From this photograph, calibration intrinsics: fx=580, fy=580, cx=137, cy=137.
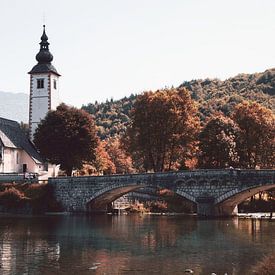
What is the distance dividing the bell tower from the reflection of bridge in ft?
56.7

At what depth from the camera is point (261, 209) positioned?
6938 centimetres

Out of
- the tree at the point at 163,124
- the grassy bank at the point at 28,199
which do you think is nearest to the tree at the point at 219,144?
the tree at the point at 163,124

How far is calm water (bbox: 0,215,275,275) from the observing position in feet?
90.5

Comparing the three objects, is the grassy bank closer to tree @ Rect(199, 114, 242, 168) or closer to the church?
the church

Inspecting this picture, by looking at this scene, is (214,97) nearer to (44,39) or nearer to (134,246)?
(44,39)

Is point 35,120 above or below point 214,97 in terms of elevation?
below

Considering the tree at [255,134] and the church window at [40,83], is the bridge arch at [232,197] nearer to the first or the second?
the tree at [255,134]

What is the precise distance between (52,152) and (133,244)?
4092cm

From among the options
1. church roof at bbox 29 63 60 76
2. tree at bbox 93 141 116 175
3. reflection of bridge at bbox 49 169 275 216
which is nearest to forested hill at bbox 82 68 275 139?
tree at bbox 93 141 116 175

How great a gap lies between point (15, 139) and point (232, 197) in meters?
35.6

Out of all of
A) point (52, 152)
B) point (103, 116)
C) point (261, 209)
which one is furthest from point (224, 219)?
point (103, 116)

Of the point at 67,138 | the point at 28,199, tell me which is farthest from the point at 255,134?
the point at 28,199

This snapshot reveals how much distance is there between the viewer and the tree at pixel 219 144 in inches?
2724

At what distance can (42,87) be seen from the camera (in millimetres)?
85125
